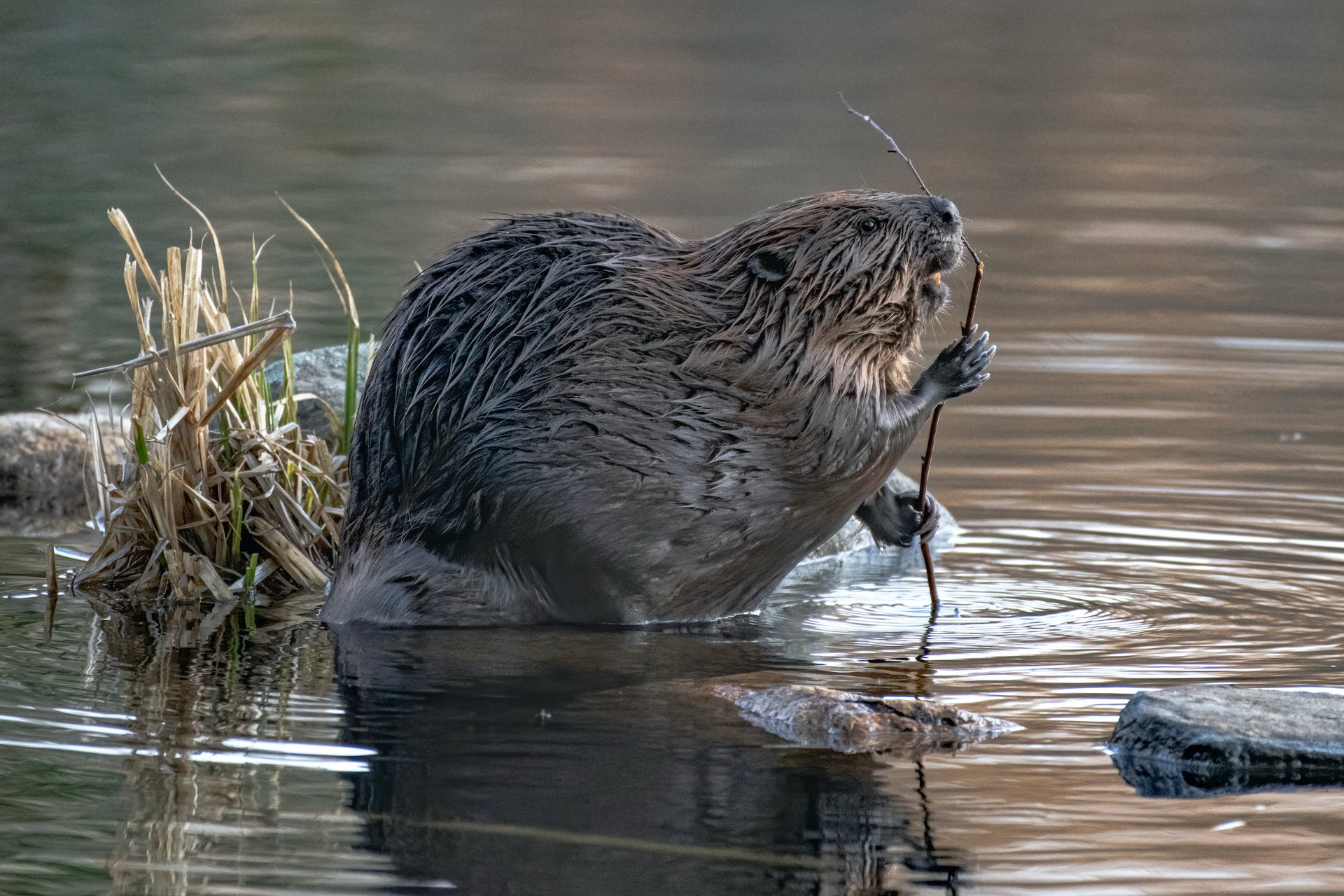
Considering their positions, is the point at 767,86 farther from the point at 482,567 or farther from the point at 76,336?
the point at 482,567

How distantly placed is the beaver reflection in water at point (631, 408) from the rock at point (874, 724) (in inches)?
30.9

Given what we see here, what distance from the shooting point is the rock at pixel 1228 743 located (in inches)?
136

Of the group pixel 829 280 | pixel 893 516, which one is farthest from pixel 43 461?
pixel 829 280

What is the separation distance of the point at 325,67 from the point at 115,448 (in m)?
11.6

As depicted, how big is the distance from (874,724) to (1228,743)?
65 centimetres

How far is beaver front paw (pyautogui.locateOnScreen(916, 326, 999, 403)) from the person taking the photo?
4.71 m

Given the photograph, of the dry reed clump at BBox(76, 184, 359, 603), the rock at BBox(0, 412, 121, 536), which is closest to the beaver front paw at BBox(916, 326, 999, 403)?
the dry reed clump at BBox(76, 184, 359, 603)

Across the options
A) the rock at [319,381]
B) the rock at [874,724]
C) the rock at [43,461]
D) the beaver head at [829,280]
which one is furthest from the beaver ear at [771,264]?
the rock at [43,461]

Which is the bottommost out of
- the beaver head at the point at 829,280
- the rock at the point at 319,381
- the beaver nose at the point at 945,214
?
the rock at the point at 319,381

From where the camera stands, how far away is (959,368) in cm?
472

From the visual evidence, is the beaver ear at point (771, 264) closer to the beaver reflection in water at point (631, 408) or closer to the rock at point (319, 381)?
the beaver reflection in water at point (631, 408)

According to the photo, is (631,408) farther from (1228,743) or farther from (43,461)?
(43,461)

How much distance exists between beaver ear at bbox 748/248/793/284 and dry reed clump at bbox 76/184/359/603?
1158mm

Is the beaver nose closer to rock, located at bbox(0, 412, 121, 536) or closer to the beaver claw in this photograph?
the beaver claw
